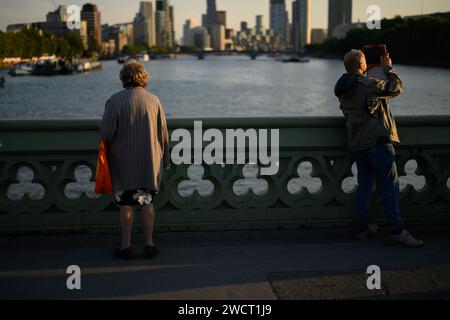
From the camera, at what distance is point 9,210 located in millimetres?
6020

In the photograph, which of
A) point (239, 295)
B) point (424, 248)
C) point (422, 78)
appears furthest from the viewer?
point (422, 78)

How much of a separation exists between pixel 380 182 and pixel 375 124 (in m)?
0.59

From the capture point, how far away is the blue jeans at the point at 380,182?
5.80 m

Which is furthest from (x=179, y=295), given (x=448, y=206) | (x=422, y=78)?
(x=422, y=78)

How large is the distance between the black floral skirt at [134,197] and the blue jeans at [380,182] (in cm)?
188

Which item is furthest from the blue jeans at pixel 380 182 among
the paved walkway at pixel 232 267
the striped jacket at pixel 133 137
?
the striped jacket at pixel 133 137

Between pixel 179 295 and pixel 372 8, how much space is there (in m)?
3.48

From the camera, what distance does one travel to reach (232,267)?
204 inches

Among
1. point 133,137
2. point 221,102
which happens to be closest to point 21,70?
point 221,102

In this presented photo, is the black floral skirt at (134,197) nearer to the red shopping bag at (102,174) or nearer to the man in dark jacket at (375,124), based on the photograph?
the red shopping bag at (102,174)

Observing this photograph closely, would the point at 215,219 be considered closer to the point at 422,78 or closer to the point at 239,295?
the point at 239,295

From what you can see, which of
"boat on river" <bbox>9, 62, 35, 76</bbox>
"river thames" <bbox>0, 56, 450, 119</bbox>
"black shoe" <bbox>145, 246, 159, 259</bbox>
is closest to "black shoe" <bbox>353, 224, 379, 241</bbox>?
"black shoe" <bbox>145, 246, 159, 259</bbox>

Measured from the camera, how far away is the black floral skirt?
5375 mm

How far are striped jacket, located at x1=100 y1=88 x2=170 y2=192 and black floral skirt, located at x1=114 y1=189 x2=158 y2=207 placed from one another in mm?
44
